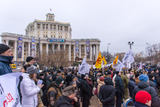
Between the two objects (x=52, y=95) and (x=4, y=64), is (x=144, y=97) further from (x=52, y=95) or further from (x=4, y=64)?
(x=4, y=64)

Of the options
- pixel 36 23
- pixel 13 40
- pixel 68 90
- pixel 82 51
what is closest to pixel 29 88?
pixel 68 90

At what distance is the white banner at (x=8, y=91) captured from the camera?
223 centimetres

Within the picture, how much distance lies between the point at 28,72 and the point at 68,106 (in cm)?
170

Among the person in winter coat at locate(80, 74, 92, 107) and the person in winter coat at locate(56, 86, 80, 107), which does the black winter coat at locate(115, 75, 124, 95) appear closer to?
the person in winter coat at locate(80, 74, 92, 107)

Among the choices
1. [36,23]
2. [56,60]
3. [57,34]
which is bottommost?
[56,60]

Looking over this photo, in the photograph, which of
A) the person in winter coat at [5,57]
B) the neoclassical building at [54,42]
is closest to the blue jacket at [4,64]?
the person in winter coat at [5,57]

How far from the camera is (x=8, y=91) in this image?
2355 mm

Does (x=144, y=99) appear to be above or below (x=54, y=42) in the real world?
below

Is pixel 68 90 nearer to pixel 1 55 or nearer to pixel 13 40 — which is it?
pixel 1 55

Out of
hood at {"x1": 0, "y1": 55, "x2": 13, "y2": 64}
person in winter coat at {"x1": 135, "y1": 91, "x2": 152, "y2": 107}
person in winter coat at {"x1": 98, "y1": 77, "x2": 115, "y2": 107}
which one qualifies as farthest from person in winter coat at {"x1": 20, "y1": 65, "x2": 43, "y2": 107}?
person in winter coat at {"x1": 98, "y1": 77, "x2": 115, "y2": 107}

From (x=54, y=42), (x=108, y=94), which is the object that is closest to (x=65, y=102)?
(x=108, y=94)

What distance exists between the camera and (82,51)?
302ft

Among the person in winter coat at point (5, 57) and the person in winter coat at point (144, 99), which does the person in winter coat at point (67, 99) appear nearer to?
the person in winter coat at point (5, 57)

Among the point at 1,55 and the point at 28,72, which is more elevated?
the point at 1,55
